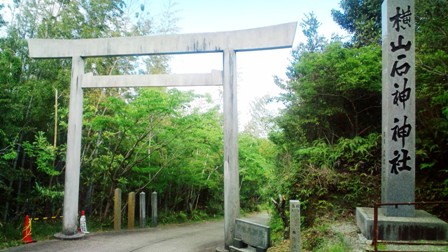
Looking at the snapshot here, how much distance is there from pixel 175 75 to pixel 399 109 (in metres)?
4.98

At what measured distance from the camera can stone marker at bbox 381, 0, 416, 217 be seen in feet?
20.2

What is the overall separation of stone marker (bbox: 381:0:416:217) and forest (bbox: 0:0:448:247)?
618 millimetres

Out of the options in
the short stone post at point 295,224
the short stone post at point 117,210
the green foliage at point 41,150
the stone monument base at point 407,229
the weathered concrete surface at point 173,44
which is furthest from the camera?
the short stone post at point 117,210

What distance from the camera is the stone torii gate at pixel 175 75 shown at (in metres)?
7.62

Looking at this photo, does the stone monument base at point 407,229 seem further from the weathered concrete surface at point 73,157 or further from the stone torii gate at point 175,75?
the weathered concrete surface at point 73,157

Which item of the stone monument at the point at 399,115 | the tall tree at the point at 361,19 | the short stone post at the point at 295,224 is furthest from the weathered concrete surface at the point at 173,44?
the tall tree at the point at 361,19

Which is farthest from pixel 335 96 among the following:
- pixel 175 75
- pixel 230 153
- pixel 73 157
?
pixel 73 157

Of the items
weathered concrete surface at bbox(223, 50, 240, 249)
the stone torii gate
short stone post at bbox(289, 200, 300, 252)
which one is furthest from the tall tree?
short stone post at bbox(289, 200, 300, 252)

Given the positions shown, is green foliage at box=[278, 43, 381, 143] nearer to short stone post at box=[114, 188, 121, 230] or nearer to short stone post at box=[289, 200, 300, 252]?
short stone post at box=[289, 200, 300, 252]

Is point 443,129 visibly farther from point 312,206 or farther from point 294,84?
point 294,84

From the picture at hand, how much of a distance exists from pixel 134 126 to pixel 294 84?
211 inches

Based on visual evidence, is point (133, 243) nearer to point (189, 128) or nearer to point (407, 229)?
point (189, 128)

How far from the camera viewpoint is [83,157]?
11.9 m

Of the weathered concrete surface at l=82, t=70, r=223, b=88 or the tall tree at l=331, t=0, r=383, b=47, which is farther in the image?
the tall tree at l=331, t=0, r=383, b=47
